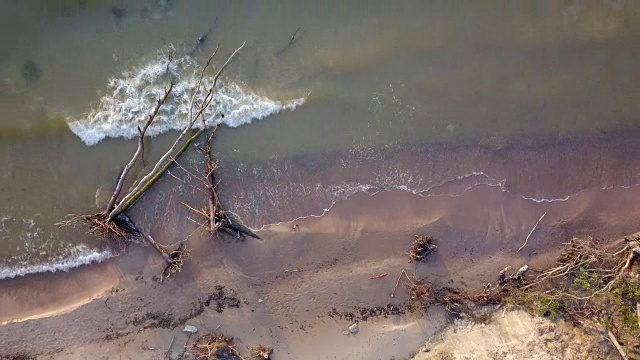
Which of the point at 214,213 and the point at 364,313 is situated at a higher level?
the point at 214,213

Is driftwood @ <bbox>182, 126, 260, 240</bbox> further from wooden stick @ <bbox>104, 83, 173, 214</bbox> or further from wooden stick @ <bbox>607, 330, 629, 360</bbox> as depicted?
wooden stick @ <bbox>607, 330, 629, 360</bbox>

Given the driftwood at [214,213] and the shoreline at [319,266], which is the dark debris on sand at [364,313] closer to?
the shoreline at [319,266]

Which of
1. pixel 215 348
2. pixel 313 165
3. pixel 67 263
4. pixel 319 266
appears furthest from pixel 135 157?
pixel 319 266

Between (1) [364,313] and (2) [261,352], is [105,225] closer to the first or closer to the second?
(2) [261,352]

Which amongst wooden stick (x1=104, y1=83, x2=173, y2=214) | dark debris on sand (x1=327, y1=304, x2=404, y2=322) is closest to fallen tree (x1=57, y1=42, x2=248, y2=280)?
wooden stick (x1=104, y1=83, x2=173, y2=214)

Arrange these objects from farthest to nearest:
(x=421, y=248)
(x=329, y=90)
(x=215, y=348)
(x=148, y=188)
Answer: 1. (x=329, y=90)
2. (x=148, y=188)
3. (x=421, y=248)
4. (x=215, y=348)

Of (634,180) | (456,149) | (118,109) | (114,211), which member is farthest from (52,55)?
(634,180)

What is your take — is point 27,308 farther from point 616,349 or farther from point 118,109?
point 616,349
